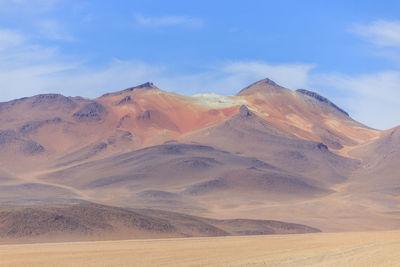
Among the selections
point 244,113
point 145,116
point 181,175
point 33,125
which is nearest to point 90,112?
point 33,125

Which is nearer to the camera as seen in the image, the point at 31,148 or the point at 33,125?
the point at 31,148

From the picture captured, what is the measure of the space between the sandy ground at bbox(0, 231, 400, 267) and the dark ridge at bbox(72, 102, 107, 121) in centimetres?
15422

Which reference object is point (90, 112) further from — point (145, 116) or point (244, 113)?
point (244, 113)

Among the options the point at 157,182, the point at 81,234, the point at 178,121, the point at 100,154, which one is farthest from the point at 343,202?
the point at 178,121

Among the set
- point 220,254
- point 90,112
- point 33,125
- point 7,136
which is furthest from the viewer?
point 90,112

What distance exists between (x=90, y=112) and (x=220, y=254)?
16467 centimetres

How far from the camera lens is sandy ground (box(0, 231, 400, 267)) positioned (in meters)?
28.8

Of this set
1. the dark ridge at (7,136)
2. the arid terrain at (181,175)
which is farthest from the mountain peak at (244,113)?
the dark ridge at (7,136)

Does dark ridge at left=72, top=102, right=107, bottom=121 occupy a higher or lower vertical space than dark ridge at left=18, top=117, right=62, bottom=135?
higher

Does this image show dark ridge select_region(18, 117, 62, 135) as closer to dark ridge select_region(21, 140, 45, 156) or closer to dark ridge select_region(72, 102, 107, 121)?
dark ridge select_region(72, 102, 107, 121)

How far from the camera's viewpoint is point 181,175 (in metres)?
130

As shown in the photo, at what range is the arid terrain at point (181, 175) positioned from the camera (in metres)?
57.1

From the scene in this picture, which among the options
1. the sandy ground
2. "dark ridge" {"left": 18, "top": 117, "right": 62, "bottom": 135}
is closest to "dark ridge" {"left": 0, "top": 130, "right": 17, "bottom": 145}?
"dark ridge" {"left": 18, "top": 117, "right": 62, "bottom": 135}

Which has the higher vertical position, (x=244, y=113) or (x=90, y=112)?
(x=90, y=112)
